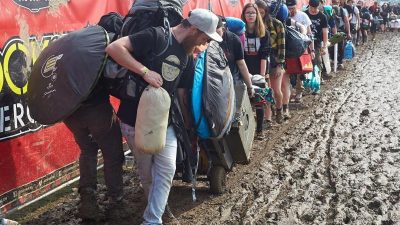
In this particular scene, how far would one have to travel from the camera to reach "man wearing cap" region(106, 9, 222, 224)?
3.42 metres

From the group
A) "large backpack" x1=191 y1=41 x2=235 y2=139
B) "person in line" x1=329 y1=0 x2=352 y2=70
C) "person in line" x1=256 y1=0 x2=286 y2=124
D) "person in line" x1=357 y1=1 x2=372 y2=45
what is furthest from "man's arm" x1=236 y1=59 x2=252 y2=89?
"person in line" x1=357 y1=1 x2=372 y2=45

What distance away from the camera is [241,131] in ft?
15.9

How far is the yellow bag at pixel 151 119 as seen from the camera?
343cm

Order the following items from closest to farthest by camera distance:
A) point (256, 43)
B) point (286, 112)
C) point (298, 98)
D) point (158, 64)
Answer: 1. point (158, 64)
2. point (256, 43)
3. point (286, 112)
4. point (298, 98)

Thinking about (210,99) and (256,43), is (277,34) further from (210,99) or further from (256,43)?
(210,99)

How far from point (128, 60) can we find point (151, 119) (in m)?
0.44

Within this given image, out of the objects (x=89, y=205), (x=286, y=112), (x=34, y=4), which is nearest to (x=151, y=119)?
(x=89, y=205)

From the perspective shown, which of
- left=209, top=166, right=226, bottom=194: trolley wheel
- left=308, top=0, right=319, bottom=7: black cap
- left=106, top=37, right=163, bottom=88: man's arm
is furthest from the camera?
left=308, top=0, right=319, bottom=7: black cap

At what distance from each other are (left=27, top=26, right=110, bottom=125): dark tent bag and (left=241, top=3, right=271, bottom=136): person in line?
10.9 ft

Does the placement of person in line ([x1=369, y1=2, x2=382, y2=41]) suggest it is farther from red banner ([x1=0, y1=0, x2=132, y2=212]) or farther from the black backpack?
the black backpack

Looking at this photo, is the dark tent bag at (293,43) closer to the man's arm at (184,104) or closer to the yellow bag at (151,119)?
the man's arm at (184,104)

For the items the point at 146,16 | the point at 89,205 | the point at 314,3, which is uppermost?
the point at 146,16

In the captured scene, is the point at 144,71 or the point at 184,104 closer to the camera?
the point at 144,71

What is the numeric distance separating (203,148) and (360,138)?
2987mm
